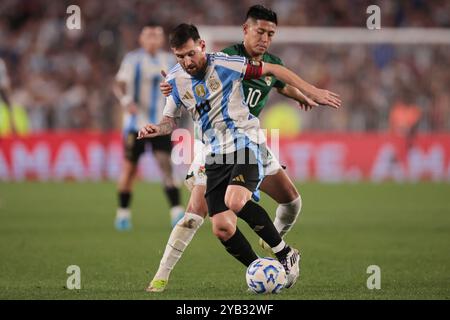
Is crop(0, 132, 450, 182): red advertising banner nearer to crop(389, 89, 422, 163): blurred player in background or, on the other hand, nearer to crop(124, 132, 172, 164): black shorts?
crop(389, 89, 422, 163): blurred player in background

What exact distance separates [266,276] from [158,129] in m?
1.37

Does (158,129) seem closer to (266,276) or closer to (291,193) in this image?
(266,276)

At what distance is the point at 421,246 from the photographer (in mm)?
10297

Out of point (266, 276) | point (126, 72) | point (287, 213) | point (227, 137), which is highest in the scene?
point (126, 72)

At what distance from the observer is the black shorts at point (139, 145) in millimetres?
12500

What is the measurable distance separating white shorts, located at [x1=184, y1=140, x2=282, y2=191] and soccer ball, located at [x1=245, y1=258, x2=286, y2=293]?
0.91m

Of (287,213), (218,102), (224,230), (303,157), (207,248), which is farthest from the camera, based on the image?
(303,157)

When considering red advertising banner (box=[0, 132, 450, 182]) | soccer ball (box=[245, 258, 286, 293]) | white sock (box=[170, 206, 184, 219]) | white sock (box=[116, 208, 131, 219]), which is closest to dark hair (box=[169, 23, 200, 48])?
soccer ball (box=[245, 258, 286, 293])

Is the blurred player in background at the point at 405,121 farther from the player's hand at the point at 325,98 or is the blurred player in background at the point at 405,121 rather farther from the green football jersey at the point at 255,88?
the player's hand at the point at 325,98

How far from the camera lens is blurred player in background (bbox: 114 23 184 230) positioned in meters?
12.5

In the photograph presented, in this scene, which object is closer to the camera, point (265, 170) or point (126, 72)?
point (265, 170)

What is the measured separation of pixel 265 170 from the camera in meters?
7.63

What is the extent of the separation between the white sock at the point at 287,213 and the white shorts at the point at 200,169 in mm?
453

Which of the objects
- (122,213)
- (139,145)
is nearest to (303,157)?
(139,145)
